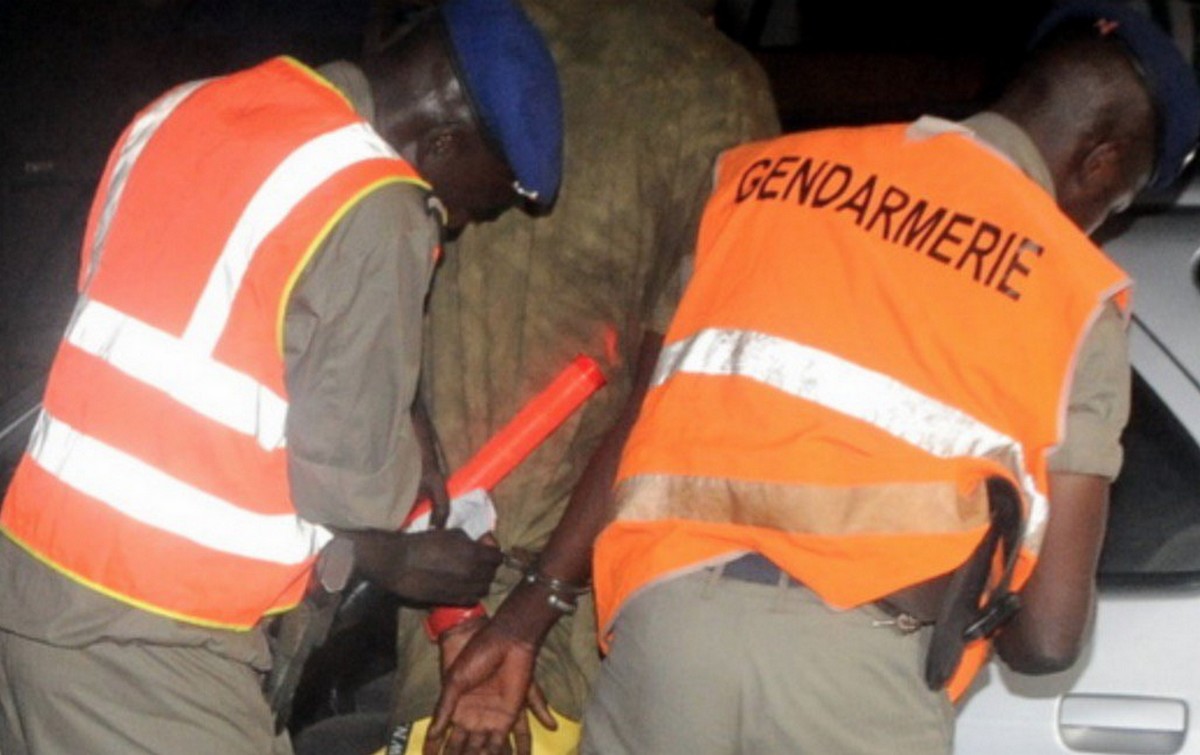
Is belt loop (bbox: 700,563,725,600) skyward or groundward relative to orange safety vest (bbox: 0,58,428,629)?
groundward

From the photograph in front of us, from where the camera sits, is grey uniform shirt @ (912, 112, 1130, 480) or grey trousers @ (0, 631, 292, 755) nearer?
grey uniform shirt @ (912, 112, 1130, 480)

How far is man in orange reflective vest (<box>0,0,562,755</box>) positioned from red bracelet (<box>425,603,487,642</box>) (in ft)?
1.66

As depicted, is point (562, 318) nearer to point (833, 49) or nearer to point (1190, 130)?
point (1190, 130)

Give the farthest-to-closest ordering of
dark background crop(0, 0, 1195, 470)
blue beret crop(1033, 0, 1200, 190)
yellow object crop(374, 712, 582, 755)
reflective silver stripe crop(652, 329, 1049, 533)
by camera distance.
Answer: dark background crop(0, 0, 1195, 470) < yellow object crop(374, 712, 582, 755) < blue beret crop(1033, 0, 1200, 190) < reflective silver stripe crop(652, 329, 1049, 533)

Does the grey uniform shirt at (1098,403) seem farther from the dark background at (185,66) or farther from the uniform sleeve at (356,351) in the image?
the dark background at (185,66)

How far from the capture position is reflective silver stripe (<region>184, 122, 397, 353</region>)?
2.46 meters

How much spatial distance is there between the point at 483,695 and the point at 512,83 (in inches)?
37.5

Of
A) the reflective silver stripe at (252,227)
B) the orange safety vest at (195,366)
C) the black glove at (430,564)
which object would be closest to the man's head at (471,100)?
the orange safety vest at (195,366)

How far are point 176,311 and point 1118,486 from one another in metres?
1.64

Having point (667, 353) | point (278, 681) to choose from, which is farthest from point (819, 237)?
point (278, 681)

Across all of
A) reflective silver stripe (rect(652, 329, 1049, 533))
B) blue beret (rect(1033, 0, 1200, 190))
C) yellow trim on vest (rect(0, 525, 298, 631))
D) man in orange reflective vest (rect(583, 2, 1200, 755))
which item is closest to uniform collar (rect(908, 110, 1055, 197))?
man in orange reflective vest (rect(583, 2, 1200, 755))

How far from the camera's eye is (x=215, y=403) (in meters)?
2.47

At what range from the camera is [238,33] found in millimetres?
6465

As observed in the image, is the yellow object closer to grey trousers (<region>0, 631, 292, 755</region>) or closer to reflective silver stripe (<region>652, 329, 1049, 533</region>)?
grey trousers (<region>0, 631, 292, 755</region>)
